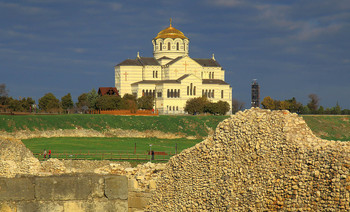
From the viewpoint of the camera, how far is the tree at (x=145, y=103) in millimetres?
88312

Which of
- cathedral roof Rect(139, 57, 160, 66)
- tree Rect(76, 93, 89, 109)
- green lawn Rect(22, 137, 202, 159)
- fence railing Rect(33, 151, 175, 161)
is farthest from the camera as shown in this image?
cathedral roof Rect(139, 57, 160, 66)

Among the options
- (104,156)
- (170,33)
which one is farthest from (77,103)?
(104,156)

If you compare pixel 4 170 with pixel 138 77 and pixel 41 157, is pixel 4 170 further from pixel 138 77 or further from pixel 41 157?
pixel 138 77

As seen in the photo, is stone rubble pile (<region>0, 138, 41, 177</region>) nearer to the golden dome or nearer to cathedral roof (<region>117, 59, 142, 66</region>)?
cathedral roof (<region>117, 59, 142, 66</region>)

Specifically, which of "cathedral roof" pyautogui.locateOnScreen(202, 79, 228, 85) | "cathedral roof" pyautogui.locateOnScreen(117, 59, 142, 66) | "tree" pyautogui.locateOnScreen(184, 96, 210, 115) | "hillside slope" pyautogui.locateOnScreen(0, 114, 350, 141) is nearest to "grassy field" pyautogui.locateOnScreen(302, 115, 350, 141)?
"hillside slope" pyautogui.locateOnScreen(0, 114, 350, 141)

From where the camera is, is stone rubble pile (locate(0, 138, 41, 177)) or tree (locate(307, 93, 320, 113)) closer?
stone rubble pile (locate(0, 138, 41, 177))

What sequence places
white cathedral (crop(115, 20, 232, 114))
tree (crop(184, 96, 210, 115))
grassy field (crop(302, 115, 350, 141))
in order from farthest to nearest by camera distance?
white cathedral (crop(115, 20, 232, 114)), tree (crop(184, 96, 210, 115)), grassy field (crop(302, 115, 350, 141))

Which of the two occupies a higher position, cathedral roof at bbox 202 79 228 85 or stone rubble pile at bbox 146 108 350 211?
cathedral roof at bbox 202 79 228 85

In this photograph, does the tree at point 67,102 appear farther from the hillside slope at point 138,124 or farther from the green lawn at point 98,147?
the green lawn at point 98,147

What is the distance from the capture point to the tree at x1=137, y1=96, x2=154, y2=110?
88.3m

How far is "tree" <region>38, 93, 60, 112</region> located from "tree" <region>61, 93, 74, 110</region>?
1.86 metres

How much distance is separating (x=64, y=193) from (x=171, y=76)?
303 ft

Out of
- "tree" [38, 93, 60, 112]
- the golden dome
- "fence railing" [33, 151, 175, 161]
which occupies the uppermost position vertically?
the golden dome

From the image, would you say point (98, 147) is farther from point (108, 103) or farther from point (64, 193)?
point (64, 193)
